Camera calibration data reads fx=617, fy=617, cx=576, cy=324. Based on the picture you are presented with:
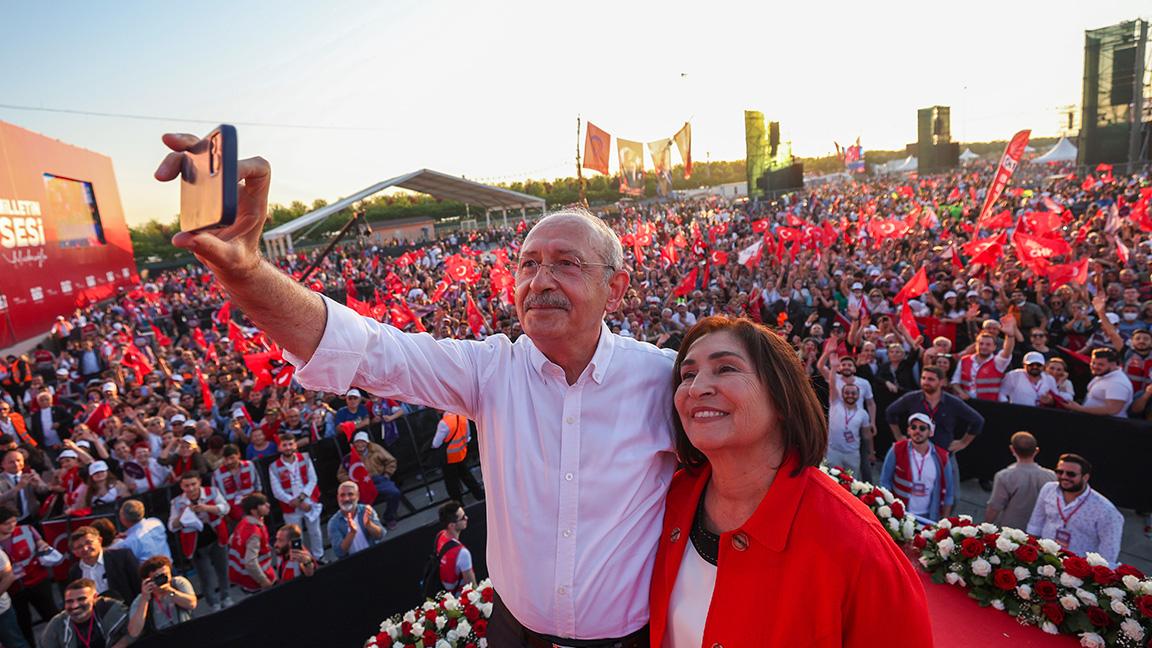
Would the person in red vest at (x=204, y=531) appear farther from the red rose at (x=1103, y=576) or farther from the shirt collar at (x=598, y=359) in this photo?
the red rose at (x=1103, y=576)

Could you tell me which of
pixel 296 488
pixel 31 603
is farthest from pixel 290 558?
pixel 31 603

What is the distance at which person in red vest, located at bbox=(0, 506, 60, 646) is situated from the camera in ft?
18.7

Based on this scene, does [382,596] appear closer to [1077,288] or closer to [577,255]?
[577,255]

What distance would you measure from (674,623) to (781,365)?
83 centimetres

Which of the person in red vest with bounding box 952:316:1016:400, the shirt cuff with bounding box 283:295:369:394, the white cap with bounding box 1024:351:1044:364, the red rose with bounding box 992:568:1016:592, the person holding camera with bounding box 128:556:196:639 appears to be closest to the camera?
the shirt cuff with bounding box 283:295:369:394

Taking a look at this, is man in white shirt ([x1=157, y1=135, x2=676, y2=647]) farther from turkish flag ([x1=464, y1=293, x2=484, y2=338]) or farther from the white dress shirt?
turkish flag ([x1=464, y1=293, x2=484, y2=338])

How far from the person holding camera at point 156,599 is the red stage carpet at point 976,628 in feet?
17.3

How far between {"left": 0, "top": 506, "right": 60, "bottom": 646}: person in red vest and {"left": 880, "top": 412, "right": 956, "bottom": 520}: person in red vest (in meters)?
8.21

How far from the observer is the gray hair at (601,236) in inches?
75.2

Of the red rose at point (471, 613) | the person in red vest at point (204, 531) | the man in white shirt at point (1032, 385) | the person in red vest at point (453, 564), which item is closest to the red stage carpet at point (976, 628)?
the red rose at point (471, 613)

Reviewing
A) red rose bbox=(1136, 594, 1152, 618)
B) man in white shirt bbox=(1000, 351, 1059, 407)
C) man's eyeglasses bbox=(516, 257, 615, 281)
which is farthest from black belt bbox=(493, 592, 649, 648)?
man in white shirt bbox=(1000, 351, 1059, 407)

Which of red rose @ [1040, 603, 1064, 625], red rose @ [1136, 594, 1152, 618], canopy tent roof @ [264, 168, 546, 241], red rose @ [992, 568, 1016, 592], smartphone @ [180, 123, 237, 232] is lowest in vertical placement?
red rose @ [1040, 603, 1064, 625]

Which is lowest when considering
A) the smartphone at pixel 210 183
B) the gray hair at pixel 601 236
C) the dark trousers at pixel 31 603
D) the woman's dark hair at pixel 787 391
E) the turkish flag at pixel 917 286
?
the dark trousers at pixel 31 603

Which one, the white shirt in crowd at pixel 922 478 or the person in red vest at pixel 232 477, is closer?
the white shirt in crowd at pixel 922 478
